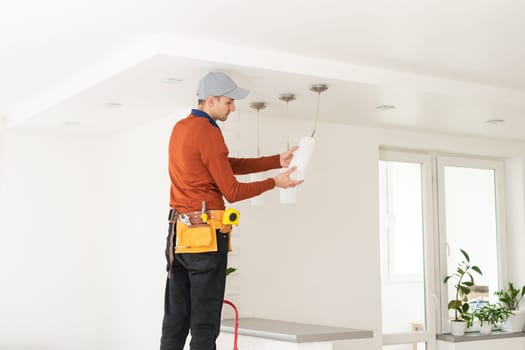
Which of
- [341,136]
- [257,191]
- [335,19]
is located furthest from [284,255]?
[335,19]

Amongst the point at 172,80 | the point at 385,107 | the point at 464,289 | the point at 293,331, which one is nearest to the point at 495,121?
the point at 385,107

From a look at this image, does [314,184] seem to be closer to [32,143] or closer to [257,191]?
[257,191]

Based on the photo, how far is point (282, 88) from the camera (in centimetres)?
407

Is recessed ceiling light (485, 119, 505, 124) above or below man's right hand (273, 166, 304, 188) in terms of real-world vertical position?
above

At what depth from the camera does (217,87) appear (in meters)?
3.44

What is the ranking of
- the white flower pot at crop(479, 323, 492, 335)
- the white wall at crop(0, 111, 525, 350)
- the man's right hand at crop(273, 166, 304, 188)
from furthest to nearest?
1. the white flower pot at crop(479, 323, 492, 335)
2. the white wall at crop(0, 111, 525, 350)
3. the man's right hand at crop(273, 166, 304, 188)

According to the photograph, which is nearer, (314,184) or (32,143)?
(314,184)

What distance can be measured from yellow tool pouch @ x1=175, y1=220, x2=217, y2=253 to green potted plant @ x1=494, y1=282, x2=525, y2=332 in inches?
137

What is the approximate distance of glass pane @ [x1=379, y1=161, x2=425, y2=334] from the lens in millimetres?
5379

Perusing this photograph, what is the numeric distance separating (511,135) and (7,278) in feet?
13.6

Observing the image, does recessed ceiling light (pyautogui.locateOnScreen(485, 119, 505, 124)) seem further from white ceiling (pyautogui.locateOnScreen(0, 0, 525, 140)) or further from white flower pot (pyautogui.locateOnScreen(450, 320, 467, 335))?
white flower pot (pyautogui.locateOnScreen(450, 320, 467, 335))

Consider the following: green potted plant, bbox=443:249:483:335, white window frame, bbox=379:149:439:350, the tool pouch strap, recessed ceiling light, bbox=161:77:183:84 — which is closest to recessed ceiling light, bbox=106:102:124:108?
recessed ceiling light, bbox=161:77:183:84

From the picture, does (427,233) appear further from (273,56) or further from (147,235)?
(273,56)

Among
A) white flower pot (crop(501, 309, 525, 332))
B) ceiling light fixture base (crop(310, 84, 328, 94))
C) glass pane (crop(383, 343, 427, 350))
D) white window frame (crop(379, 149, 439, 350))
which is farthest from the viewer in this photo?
white flower pot (crop(501, 309, 525, 332))
